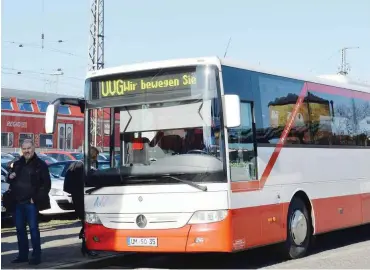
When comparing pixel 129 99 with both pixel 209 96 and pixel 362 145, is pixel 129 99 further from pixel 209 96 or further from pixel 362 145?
pixel 362 145

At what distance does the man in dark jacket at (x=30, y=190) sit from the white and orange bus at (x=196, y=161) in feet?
1.99

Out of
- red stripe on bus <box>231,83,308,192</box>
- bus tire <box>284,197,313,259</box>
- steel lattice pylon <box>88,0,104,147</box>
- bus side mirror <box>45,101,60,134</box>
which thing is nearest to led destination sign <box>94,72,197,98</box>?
bus side mirror <box>45,101,60,134</box>

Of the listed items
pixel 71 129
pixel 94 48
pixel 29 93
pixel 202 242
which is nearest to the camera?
pixel 202 242

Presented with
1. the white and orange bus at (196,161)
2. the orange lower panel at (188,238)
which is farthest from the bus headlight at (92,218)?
the orange lower panel at (188,238)

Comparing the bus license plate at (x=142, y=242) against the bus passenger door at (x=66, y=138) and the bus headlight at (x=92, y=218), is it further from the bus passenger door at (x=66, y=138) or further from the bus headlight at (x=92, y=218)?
the bus passenger door at (x=66, y=138)

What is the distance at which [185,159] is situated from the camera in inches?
363

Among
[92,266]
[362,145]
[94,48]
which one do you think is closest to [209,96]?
[92,266]

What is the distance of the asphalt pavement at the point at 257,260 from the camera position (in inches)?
402

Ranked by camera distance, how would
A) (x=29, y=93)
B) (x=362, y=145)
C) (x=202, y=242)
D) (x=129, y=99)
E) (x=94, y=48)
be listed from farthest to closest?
(x=29, y=93), (x=94, y=48), (x=362, y=145), (x=129, y=99), (x=202, y=242)

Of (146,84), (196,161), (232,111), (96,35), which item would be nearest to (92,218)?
(196,161)

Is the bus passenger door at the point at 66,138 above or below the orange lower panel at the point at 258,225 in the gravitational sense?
above

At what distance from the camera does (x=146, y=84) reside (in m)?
9.72

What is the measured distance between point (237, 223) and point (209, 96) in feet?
5.87

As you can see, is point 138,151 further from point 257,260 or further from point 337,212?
point 337,212
